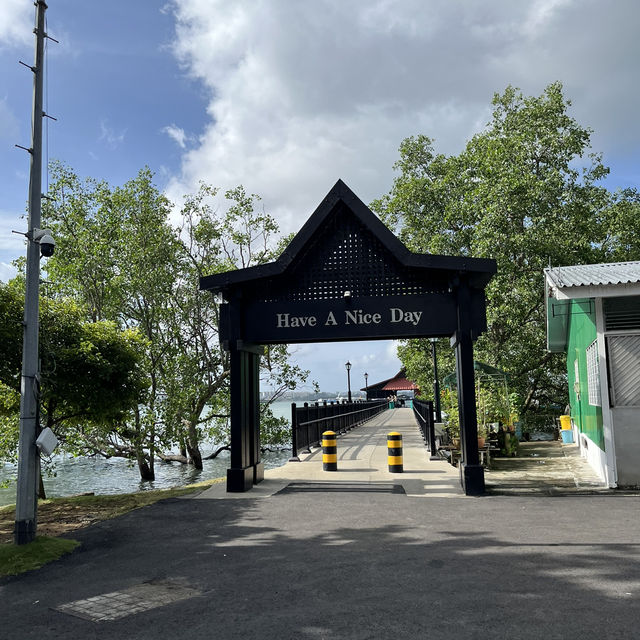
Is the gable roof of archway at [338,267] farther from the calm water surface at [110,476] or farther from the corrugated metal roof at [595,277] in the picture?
the calm water surface at [110,476]

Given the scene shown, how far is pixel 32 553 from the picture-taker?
722 cm

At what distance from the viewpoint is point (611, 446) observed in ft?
34.9

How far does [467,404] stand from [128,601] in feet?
23.5

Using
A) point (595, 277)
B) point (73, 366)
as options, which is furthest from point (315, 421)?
point (595, 277)

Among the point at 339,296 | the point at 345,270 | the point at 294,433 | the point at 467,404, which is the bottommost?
the point at 294,433

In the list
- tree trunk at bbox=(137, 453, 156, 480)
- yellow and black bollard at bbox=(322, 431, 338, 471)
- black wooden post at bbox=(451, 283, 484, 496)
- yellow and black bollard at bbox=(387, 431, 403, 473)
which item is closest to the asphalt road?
black wooden post at bbox=(451, 283, 484, 496)

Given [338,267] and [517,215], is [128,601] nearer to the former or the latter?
[338,267]

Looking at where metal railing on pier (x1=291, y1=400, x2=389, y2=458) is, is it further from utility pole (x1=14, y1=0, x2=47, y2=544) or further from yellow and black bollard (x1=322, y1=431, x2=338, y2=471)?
utility pole (x1=14, y1=0, x2=47, y2=544)

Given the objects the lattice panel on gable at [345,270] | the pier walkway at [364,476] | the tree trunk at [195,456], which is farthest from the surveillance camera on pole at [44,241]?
the tree trunk at [195,456]

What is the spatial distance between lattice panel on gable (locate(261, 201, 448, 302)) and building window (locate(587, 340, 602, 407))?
3570 mm

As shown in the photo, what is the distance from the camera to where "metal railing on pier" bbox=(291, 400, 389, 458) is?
17905 millimetres

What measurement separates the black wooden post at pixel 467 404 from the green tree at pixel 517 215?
14.9 meters

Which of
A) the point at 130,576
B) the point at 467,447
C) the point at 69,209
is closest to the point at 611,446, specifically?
the point at 467,447

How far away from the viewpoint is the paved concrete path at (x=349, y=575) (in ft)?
15.4
